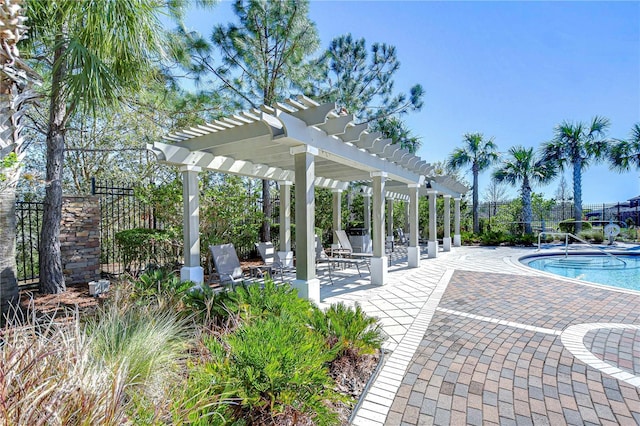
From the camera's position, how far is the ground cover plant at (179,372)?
149 centimetres

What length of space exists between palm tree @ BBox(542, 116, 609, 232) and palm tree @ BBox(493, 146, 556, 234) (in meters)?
0.75

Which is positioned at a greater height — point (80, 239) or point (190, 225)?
point (190, 225)

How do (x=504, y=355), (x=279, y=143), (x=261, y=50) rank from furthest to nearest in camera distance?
(x=261, y=50) < (x=279, y=143) < (x=504, y=355)

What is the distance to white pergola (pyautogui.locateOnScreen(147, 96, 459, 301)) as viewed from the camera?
4809 mm

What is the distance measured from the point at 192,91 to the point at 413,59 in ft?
30.5

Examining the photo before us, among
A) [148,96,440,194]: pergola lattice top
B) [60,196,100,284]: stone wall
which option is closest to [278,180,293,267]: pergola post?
[148,96,440,194]: pergola lattice top

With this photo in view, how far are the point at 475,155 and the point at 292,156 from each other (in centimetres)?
1590

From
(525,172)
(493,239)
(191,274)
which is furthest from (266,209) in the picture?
(525,172)

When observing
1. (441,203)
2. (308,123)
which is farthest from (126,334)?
(441,203)

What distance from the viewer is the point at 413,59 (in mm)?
12922

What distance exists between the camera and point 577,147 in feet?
57.6

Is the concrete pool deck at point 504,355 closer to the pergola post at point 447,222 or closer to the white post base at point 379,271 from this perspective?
the white post base at point 379,271

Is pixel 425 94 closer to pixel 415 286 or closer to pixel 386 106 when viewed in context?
pixel 386 106

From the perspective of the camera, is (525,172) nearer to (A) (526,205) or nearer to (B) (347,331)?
(A) (526,205)
